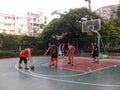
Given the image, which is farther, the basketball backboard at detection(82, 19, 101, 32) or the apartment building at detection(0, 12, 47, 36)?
the apartment building at detection(0, 12, 47, 36)

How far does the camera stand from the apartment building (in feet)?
269

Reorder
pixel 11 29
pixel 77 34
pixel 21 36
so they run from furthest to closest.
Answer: pixel 11 29 → pixel 21 36 → pixel 77 34

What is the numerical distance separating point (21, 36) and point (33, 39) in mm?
1893

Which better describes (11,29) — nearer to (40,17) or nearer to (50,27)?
(40,17)

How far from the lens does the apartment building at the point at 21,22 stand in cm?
8206

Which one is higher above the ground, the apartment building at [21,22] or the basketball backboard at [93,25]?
the apartment building at [21,22]

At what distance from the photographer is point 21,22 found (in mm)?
90500

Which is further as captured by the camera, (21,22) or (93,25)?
(21,22)

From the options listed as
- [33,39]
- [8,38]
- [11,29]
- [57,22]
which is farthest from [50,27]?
[11,29]

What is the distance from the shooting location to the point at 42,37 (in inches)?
1304

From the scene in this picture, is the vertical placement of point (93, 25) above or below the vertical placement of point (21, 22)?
below

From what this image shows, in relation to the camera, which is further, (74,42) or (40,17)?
(40,17)

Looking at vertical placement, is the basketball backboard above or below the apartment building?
below

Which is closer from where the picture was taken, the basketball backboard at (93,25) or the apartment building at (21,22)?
the basketball backboard at (93,25)
